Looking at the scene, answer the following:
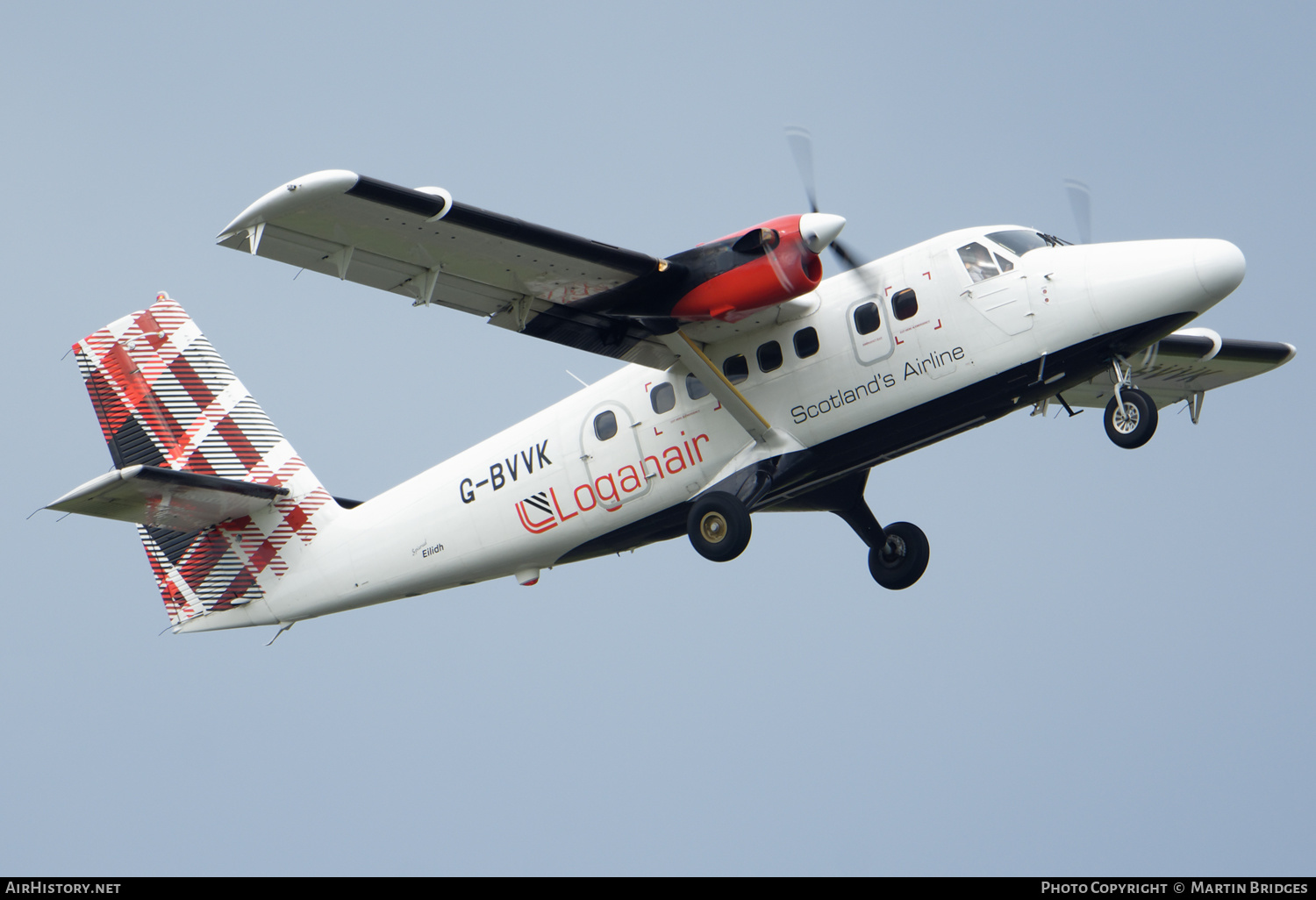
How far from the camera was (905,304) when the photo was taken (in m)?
13.0

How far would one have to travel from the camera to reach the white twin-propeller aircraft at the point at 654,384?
40.1 ft

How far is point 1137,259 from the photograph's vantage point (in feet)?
40.4

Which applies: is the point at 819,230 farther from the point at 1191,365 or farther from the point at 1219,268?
the point at 1191,365

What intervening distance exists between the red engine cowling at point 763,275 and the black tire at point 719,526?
1851mm

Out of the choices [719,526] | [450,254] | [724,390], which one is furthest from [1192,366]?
[450,254]

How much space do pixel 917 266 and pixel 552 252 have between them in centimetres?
359

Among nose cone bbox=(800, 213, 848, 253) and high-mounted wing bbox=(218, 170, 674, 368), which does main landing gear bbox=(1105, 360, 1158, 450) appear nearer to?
nose cone bbox=(800, 213, 848, 253)

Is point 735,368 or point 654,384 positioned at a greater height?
point 735,368

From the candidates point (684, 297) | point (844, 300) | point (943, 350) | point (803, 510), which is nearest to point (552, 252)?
point (684, 297)

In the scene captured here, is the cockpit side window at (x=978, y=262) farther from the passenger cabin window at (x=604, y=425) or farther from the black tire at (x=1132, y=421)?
the passenger cabin window at (x=604, y=425)

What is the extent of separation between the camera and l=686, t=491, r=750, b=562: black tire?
43.3 feet

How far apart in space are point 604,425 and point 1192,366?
7.12 m
